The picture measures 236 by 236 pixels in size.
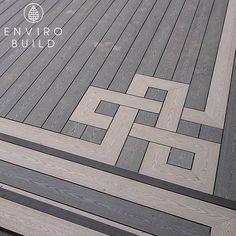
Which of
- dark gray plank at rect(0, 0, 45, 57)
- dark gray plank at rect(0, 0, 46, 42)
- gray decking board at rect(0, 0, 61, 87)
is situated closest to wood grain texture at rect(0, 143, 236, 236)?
gray decking board at rect(0, 0, 61, 87)

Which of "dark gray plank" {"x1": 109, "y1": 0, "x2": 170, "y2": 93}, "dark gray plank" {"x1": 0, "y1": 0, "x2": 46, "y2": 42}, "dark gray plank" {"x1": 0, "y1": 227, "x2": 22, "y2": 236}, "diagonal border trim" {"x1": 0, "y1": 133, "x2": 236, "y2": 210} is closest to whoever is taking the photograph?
"dark gray plank" {"x1": 0, "y1": 227, "x2": 22, "y2": 236}

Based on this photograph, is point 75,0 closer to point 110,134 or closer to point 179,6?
point 179,6

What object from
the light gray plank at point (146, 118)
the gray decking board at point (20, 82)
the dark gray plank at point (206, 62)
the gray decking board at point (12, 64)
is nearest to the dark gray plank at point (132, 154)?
the light gray plank at point (146, 118)

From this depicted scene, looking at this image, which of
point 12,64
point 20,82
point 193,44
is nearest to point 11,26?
point 12,64

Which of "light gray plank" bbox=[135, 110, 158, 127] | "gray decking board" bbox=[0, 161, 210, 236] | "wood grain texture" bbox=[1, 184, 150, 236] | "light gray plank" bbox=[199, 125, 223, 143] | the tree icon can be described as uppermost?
the tree icon

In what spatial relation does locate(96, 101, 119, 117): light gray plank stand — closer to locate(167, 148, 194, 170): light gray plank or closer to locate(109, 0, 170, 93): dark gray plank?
locate(109, 0, 170, 93): dark gray plank

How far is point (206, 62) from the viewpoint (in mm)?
2789

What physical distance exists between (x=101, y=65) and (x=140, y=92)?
46 cm

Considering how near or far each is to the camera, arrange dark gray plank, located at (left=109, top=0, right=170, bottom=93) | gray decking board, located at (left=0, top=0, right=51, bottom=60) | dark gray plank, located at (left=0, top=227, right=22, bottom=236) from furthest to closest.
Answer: gray decking board, located at (left=0, top=0, right=51, bottom=60) < dark gray plank, located at (left=109, top=0, right=170, bottom=93) < dark gray plank, located at (left=0, top=227, right=22, bottom=236)

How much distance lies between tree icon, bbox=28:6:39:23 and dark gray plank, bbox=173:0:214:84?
4.90 ft

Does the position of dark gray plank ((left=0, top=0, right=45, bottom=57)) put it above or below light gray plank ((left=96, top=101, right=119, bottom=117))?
above

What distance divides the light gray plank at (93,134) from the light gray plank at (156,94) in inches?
19.1

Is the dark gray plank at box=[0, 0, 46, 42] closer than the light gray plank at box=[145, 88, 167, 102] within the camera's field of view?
No

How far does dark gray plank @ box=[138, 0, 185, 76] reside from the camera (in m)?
2.76
